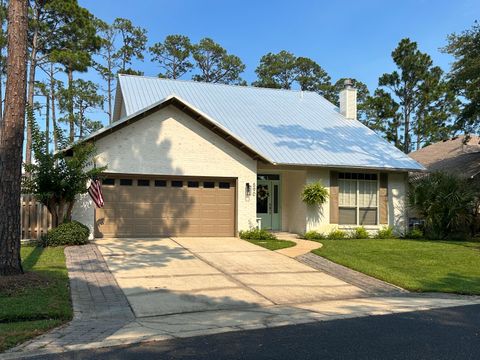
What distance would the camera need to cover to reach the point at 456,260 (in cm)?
1422

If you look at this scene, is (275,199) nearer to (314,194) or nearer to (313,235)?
(314,194)

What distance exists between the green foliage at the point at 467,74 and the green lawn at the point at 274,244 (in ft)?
34.4

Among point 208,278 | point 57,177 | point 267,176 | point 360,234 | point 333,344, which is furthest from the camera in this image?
point 267,176

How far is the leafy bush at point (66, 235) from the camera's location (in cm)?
1423

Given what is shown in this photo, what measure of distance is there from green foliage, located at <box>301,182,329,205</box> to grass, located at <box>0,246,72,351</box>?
1017 cm

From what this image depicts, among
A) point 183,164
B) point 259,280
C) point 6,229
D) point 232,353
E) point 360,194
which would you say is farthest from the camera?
point 360,194

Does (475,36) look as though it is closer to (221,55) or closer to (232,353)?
(232,353)

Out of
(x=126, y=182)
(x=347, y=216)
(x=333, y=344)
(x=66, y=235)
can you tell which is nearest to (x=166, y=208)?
(x=126, y=182)

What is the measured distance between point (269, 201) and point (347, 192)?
3.30 meters

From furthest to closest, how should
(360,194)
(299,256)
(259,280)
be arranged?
(360,194) → (299,256) → (259,280)

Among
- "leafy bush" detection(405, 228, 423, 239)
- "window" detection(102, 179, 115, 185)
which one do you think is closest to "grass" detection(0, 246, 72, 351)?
"window" detection(102, 179, 115, 185)

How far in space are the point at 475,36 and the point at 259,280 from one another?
15.8m

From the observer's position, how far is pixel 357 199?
19922 mm

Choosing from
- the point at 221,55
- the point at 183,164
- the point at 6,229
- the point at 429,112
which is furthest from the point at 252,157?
the point at 221,55
